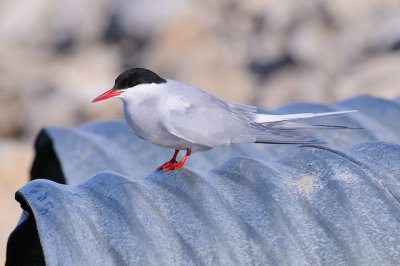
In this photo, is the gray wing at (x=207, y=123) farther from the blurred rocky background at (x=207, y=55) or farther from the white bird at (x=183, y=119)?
the blurred rocky background at (x=207, y=55)

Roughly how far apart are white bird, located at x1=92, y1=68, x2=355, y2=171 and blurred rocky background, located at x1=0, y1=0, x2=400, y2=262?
13.2 ft

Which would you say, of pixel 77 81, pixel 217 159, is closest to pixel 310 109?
pixel 217 159

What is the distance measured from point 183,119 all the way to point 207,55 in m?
5.57

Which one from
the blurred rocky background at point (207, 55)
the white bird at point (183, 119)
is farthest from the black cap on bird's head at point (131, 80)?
the blurred rocky background at point (207, 55)

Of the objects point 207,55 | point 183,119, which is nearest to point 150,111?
point 183,119

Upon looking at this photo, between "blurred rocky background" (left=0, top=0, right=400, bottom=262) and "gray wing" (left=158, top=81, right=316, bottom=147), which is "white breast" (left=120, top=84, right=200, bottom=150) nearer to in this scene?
"gray wing" (left=158, top=81, right=316, bottom=147)

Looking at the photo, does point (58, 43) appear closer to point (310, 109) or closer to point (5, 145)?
point (5, 145)

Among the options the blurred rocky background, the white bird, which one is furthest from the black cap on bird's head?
the blurred rocky background

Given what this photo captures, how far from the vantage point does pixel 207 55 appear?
25.8 ft

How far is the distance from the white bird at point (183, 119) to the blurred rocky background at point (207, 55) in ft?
13.2

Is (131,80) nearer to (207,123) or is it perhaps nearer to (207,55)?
(207,123)

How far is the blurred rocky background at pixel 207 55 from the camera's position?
23.7 ft

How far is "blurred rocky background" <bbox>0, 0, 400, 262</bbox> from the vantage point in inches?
285

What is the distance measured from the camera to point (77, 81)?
835 centimetres
